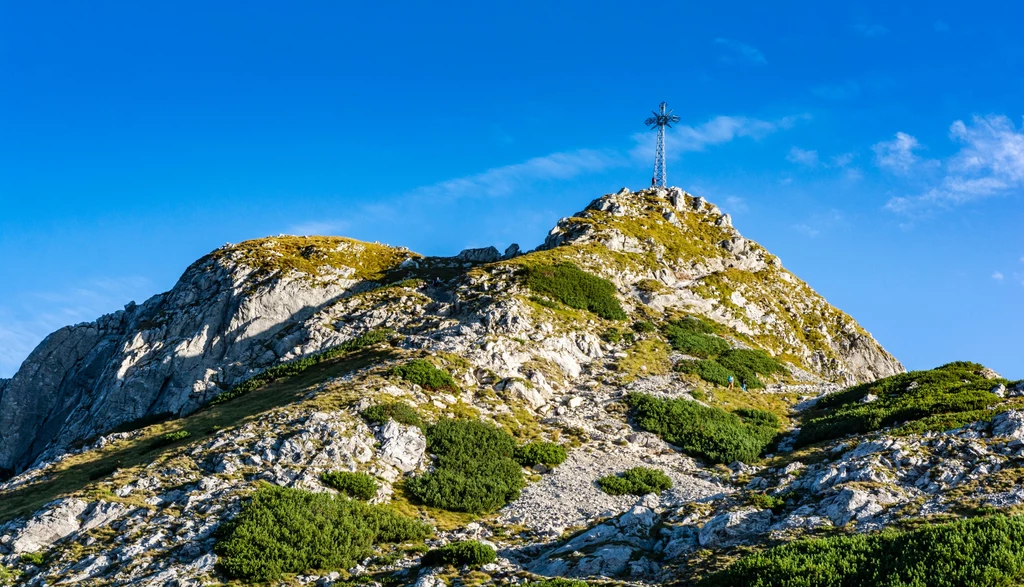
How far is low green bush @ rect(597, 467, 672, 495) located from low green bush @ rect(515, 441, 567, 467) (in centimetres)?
254

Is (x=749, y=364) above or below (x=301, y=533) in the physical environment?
above

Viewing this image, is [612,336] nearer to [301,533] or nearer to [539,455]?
[539,455]

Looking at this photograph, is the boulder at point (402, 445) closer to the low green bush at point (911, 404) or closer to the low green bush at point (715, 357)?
the low green bush at point (911, 404)

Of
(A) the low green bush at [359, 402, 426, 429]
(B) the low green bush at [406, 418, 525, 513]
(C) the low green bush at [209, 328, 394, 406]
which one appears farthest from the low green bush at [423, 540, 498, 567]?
(C) the low green bush at [209, 328, 394, 406]

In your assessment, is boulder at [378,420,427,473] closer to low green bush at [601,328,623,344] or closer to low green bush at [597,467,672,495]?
low green bush at [597,467,672,495]

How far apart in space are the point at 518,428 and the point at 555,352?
10.4 metres

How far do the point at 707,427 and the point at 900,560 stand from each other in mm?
20299

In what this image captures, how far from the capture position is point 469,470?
93.0ft

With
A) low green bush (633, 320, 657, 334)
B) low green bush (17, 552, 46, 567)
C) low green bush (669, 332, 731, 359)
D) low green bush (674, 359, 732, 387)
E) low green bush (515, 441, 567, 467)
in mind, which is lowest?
low green bush (17, 552, 46, 567)

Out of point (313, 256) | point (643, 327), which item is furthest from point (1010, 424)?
point (313, 256)

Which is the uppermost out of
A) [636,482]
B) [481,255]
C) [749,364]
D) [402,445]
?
[481,255]

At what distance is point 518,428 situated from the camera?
33719mm

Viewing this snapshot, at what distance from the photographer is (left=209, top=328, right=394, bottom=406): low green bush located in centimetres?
4431

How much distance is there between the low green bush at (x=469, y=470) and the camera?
26.3 m
